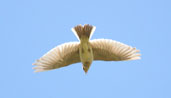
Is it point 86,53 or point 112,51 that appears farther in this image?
point 112,51

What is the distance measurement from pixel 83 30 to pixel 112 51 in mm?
1228

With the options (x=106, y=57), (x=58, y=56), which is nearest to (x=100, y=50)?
(x=106, y=57)

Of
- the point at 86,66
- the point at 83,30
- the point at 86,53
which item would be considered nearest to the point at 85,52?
the point at 86,53

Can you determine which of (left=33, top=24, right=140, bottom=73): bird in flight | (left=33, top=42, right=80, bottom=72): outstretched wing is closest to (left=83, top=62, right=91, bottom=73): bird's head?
(left=33, top=24, right=140, bottom=73): bird in flight

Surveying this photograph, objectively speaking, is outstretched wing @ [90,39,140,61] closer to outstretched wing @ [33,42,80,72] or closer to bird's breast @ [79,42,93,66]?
bird's breast @ [79,42,93,66]

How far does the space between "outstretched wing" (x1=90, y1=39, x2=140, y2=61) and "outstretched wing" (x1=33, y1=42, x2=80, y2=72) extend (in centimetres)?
55

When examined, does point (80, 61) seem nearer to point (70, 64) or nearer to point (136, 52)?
point (70, 64)

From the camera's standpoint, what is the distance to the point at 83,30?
11484 millimetres

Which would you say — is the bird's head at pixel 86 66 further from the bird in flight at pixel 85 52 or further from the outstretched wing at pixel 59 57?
the outstretched wing at pixel 59 57

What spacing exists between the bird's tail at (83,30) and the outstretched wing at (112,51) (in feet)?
1.28

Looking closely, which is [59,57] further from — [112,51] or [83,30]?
[112,51]

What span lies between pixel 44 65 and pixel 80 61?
3.57 ft

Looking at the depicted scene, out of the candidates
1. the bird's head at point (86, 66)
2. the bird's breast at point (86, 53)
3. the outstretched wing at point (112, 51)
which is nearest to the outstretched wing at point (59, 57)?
the bird's breast at point (86, 53)

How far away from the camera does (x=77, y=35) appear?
11.7 metres
